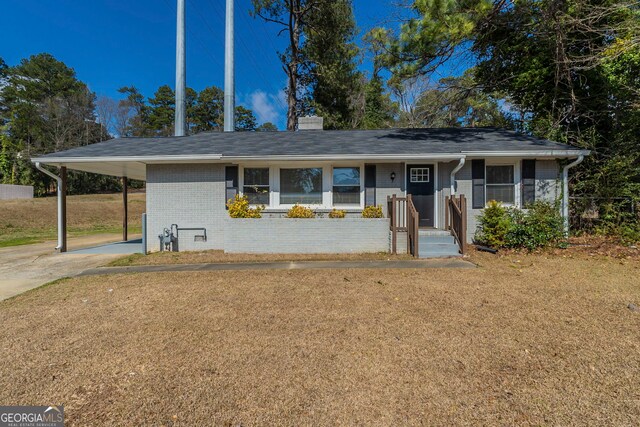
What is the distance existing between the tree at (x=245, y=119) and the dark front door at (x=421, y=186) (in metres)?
45.7

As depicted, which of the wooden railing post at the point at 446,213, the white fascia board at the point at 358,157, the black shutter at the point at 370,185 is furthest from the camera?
the black shutter at the point at 370,185

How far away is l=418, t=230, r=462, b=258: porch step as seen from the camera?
761 cm

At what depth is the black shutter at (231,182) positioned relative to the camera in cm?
897

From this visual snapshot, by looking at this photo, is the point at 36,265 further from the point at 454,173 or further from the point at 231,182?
the point at 454,173

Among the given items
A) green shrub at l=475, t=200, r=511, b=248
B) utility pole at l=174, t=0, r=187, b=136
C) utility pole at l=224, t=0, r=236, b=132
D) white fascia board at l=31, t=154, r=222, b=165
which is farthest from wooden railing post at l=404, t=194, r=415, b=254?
utility pole at l=174, t=0, r=187, b=136

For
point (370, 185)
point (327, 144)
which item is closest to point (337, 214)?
point (370, 185)

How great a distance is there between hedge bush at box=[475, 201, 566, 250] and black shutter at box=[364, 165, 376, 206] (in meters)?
Result: 3.07

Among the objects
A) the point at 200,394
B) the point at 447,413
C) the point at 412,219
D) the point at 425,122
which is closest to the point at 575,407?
the point at 447,413

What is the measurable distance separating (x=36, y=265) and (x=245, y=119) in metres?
47.9

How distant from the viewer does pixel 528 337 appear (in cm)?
326

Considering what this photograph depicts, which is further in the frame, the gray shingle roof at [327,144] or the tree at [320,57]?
the tree at [320,57]

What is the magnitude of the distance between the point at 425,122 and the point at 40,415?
17686 mm

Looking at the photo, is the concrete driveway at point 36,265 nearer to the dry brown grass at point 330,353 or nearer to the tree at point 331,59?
the dry brown grass at point 330,353

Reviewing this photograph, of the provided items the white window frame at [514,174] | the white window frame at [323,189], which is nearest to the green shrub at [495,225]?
the white window frame at [514,174]
